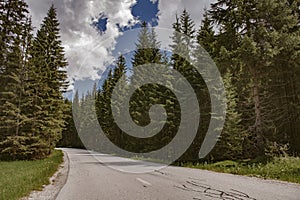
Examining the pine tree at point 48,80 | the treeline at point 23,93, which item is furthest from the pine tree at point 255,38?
the pine tree at point 48,80

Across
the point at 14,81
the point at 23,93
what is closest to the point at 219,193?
the point at 23,93

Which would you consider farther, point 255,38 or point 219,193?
point 255,38

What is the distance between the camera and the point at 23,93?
24844 mm

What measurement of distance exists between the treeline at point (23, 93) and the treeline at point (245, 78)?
33.3 feet

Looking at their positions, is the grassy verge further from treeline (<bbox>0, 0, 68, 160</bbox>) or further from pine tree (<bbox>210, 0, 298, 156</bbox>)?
treeline (<bbox>0, 0, 68, 160</bbox>)

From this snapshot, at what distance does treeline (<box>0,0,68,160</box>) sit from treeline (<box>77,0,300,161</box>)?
33.3ft

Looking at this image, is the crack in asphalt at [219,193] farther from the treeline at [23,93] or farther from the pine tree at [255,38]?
the treeline at [23,93]

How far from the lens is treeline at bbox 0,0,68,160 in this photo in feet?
74.9

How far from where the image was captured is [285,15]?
15711mm

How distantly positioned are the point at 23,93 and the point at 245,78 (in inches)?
792

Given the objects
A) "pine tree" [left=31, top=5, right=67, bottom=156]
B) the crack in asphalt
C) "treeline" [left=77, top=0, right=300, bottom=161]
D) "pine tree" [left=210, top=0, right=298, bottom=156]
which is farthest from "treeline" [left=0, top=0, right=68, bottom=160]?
the crack in asphalt

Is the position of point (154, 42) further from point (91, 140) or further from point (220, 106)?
point (91, 140)

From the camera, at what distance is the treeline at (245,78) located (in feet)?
50.4

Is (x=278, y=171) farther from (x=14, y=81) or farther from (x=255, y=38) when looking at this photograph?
(x=14, y=81)
